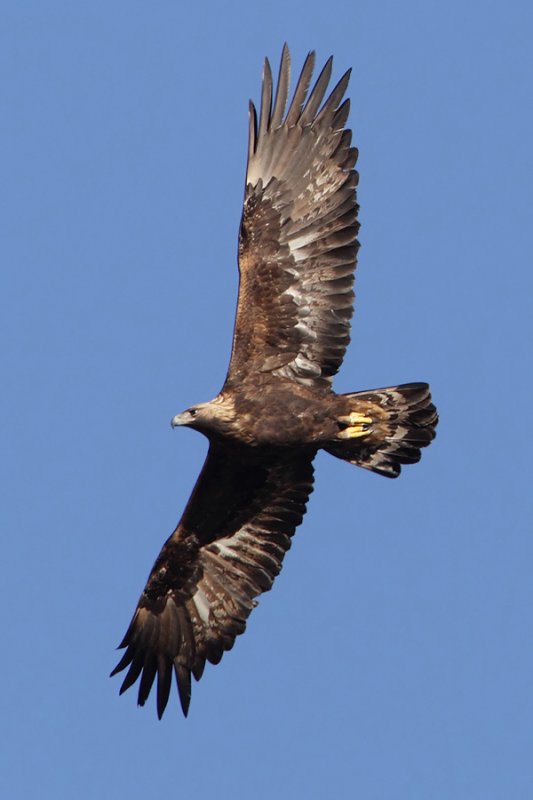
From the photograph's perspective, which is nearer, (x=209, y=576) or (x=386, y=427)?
(x=386, y=427)

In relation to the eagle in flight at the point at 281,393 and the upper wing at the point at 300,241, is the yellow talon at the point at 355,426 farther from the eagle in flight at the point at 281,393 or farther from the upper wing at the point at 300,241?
the upper wing at the point at 300,241

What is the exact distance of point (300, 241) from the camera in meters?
17.4

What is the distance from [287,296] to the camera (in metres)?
17.3

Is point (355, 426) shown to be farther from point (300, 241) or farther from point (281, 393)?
point (300, 241)

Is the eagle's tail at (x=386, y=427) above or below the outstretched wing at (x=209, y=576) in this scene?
above

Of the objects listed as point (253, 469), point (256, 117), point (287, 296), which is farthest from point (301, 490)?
point (256, 117)

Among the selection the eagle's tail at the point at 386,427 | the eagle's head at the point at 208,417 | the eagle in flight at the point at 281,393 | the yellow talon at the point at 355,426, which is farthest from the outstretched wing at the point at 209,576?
the eagle's head at the point at 208,417

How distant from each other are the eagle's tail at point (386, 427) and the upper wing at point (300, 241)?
43 centimetres

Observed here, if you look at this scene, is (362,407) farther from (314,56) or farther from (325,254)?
(314,56)

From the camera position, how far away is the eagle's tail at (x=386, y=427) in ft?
56.5

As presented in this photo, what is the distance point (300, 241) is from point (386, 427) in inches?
72.0

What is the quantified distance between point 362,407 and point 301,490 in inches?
42.7

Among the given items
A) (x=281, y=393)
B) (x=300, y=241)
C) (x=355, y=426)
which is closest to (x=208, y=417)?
(x=281, y=393)

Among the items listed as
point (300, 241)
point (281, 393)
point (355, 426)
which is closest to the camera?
point (281, 393)
